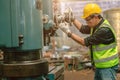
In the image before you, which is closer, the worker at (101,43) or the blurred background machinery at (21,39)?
the blurred background machinery at (21,39)

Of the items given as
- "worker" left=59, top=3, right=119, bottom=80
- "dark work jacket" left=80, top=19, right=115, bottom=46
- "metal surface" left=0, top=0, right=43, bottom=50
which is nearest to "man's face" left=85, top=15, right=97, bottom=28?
"worker" left=59, top=3, right=119, bottom=80

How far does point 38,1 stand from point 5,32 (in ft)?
1.45

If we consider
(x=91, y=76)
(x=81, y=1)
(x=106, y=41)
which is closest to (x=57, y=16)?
(x=106, y=41)

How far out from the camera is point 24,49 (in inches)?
95.3

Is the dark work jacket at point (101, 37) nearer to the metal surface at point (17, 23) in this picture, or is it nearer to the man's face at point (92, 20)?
the man's face at point (92, 20)

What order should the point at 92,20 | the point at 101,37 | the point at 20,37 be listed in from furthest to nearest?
1. the point at 92,20
2. the point at 101,37
3. the point at 20,37

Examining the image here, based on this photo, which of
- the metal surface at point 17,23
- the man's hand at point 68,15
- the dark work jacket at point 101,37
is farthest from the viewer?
the man's hand at point 68,15

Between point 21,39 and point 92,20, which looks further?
point 92,20

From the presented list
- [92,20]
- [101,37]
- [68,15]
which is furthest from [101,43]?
[68,15]

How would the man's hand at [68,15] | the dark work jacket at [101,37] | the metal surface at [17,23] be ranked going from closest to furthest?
the metal surface at [17,23] → the dark work jacket at [101,37] → the man's hand at [68,15]

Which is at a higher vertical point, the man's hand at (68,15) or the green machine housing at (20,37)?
the man's hand at (68,15)

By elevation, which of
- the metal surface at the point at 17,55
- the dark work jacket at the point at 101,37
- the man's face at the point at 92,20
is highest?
the man's face at the point at 92,20

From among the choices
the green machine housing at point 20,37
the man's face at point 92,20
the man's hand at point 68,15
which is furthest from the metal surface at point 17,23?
the man's face at point 92,20

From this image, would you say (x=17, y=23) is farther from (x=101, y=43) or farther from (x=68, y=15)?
(x=101, y=43)
